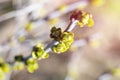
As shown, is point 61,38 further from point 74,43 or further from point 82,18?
point 74,43

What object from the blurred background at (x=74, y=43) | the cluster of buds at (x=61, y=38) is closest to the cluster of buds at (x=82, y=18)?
the cluster of buds at (x=61, y=38)

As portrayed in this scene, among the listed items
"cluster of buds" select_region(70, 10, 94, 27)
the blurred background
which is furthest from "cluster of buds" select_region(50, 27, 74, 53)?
the blurred background

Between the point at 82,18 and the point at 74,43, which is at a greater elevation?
the point at 74,43

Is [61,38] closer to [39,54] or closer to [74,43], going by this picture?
[39,54]

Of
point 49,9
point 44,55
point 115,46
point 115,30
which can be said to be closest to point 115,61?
point 115,46

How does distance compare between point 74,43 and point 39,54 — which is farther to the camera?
point 74,43

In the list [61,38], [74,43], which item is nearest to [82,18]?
[61,38]

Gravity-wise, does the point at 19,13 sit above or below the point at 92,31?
below

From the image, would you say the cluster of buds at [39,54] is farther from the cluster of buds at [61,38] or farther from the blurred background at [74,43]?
the blurred background at [74,43]

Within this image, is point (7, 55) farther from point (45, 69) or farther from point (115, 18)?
point (115, 18)
